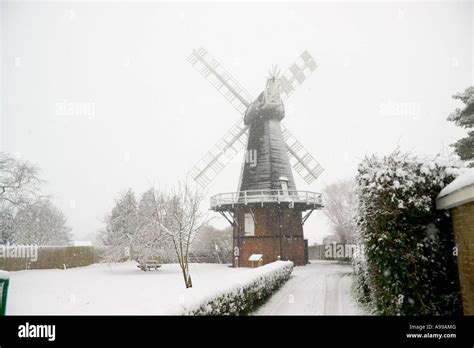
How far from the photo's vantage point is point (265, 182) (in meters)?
15.9

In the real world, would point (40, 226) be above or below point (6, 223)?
below

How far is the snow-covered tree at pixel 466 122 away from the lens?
11258 millimetres

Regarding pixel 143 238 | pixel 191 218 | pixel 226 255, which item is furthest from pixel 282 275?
pixel 226 255

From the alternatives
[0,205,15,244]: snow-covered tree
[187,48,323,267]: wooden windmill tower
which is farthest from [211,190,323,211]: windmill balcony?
[0,205,15,244]: snow-covered tree

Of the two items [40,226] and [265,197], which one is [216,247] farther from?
[40,226]

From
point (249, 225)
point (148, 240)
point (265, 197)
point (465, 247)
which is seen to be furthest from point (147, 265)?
point (465, 247)

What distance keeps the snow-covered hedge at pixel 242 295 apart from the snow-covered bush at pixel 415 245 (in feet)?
8.23

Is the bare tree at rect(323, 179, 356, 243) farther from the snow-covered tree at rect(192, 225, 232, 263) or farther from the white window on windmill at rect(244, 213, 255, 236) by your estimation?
the white window on windmill at rect(244, 213, 255, 236)

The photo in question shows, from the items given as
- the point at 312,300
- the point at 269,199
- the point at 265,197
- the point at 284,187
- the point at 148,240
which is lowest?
the point at 312,300

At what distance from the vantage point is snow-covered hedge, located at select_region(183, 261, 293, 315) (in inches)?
175

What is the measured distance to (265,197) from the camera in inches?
619

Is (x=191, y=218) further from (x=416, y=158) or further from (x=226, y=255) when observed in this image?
(x=226, y=255)

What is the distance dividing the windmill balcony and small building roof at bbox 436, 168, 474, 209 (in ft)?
35.9

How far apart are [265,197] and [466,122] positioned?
8.94 m
